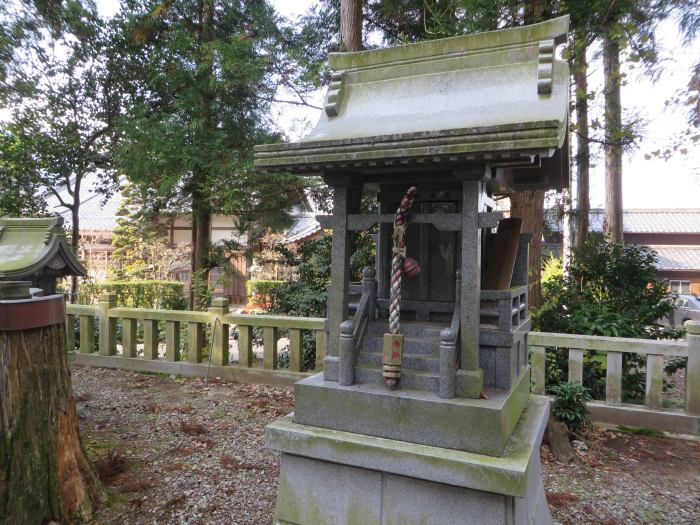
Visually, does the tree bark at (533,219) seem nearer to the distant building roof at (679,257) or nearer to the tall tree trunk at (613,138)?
the tall tree trunk at (613,138)

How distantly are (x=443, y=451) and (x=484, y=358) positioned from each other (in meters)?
0.59

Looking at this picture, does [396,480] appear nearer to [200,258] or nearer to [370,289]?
[370,289]

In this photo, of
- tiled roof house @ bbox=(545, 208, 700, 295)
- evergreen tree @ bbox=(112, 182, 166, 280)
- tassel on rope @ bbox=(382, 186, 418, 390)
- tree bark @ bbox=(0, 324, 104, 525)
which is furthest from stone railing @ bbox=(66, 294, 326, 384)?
tiled roof house @ bbox=(545, 208, 700, 295)

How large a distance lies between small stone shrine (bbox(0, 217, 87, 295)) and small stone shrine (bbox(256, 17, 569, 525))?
422 centimetres

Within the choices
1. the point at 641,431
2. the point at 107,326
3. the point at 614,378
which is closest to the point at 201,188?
the point at 107,326

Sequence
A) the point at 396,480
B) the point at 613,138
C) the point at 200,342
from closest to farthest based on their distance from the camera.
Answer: the point at 396,480 < the point at 613,138 < the point at 200,342

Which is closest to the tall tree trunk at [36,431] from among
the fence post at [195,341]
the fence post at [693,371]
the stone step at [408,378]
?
the stone step at [408,378]

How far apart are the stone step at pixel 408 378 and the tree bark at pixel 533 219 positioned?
4.29m

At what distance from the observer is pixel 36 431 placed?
309 cm

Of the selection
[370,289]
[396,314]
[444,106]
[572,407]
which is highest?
[444,106]

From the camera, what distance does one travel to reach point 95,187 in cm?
1298

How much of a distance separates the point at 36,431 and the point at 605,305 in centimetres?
677

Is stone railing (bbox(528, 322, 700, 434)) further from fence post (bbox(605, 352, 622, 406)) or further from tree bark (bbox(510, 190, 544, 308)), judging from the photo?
tree bark (bbox(510, 190, 544, 308))

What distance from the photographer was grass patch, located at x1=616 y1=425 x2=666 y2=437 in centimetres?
508
